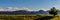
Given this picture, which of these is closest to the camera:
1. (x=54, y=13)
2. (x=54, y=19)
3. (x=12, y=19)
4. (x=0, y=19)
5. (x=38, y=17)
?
(x=12, y=19)

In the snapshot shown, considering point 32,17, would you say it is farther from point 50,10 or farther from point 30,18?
point 50,10

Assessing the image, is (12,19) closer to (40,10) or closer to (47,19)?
(47,19)

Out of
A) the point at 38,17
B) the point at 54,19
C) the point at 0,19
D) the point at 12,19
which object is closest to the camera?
the point at 12,19

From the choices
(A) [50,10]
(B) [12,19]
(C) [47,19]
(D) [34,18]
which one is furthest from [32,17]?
(A) [50,10]

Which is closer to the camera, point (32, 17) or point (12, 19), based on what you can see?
point (12, 19)

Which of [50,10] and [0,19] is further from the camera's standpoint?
[50,10]

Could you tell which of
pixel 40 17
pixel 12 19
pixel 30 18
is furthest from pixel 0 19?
pixel 40 17

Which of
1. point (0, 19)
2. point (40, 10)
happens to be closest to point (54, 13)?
point (40, 10)

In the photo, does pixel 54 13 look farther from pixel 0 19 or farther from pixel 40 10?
pixel 0 19

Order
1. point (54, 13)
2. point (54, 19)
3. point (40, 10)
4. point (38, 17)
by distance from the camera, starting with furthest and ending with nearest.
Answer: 1. point (40, 10)
2. point (54, 13)
3. point (54, 19)
4. point (38, 17)
